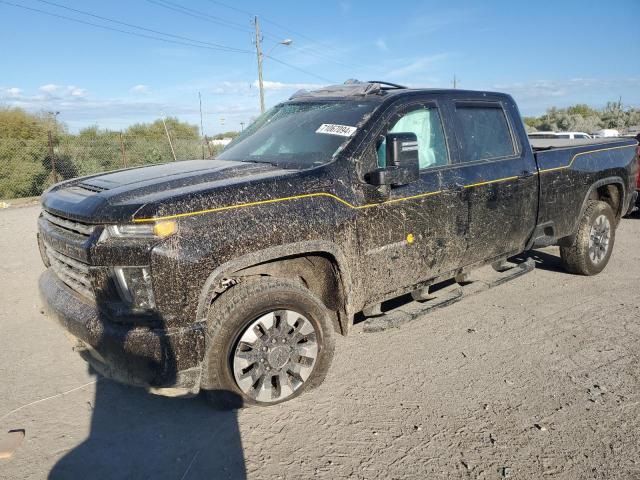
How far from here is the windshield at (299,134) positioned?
3.47 metres

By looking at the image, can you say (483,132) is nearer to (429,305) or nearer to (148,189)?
(429,305)

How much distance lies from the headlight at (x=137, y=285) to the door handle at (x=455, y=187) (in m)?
2.40

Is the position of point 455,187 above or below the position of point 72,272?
above

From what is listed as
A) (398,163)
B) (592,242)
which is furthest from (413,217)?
(592,242)

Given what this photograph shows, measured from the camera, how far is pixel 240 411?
310 cm

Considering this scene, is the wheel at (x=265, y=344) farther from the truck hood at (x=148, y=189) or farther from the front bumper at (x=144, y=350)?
the truck hood at (x=148, y=189)

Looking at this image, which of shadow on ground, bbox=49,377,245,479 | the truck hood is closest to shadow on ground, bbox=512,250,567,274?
the truck hood

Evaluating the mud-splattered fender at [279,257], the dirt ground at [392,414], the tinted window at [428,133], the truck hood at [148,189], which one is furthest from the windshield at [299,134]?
the dirt ground at [392,414]

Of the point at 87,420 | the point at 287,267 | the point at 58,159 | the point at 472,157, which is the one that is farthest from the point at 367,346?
the point at 58,159

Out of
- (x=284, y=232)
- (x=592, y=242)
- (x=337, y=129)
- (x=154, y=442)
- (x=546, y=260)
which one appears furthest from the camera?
(x=546, y=260)

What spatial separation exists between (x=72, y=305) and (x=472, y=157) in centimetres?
325

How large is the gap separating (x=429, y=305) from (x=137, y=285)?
230 cm

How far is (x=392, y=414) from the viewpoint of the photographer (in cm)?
303

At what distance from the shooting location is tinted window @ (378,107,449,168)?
3836 mm
